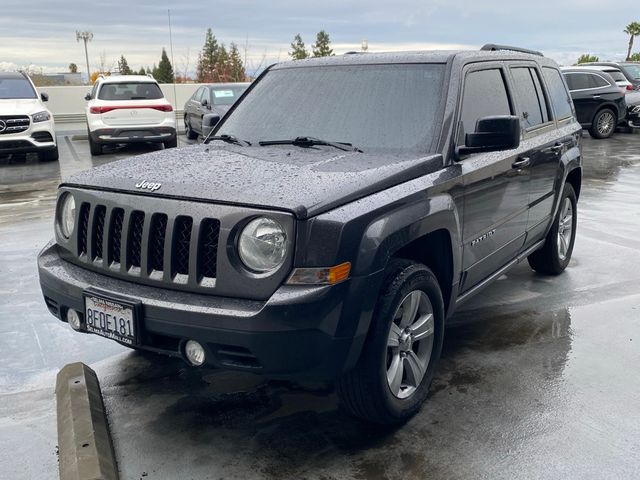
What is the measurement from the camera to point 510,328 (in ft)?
16.0

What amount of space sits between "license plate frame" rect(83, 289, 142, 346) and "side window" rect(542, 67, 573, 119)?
155 inches

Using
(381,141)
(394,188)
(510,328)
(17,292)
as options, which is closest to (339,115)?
(381,141)

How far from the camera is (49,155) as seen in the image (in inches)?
564

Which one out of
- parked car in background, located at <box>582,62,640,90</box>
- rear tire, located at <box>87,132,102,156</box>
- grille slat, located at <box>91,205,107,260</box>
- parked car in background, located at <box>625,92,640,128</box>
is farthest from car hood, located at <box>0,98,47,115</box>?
parked car in background, located at <box>582,62,640,90</box>

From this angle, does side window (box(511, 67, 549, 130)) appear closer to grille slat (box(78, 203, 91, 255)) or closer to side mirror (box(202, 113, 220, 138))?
side mirror (box(202, 113, 220, 138))

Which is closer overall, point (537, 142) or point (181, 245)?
point (181, 245)

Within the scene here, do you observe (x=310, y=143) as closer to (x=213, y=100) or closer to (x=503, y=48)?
(x=503, y=48)

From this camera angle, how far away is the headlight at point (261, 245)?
9.74ft

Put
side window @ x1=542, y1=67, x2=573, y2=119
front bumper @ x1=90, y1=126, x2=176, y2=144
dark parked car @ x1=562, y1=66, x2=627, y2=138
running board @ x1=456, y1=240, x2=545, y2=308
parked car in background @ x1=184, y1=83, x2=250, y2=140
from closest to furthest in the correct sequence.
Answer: running board @ x1=456, y1=240, x2=545, y2=308
side window @ x1=542, y1=67, x2=573, y2=119
front bumper @ x1=90, y1=126, x2=176, y2=144
parked car in background @ x1=184, y1=83, x2=250, y2=140
dark parked car @ x1=562, y1=66, x2=627, y2=138

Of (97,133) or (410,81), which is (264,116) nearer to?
(410,81)

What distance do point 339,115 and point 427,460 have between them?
2.04 meters

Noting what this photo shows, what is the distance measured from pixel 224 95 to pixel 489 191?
1366 cm

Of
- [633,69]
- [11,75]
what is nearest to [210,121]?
[11,75]

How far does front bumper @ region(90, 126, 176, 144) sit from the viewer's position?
580 inches
